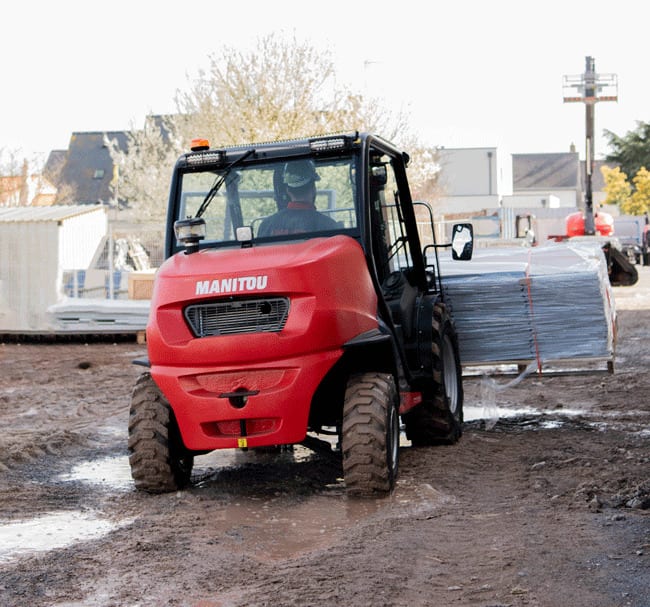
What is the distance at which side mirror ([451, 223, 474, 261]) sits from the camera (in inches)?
355

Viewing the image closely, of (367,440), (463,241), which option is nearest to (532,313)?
(463,241)

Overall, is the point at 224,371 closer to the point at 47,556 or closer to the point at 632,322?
the point at 47,556

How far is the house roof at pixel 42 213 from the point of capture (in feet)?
72.9

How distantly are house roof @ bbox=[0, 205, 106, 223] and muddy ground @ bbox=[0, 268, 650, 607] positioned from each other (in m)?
11.2

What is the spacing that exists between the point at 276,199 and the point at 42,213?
16.9 m

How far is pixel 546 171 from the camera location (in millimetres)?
117438

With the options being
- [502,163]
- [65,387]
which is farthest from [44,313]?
[502,163]

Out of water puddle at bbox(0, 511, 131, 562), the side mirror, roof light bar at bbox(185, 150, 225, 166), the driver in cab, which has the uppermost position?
roof light bar at bbox(185, 150, 225, 166)

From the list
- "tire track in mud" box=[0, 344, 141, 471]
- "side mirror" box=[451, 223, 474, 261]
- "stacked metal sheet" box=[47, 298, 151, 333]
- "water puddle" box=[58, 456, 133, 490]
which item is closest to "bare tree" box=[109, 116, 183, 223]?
"stacked metal sheet" box=[47, 298, 151, 333]

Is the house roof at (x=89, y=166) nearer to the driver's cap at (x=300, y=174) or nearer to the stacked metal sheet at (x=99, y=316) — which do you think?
the stacked metal sheet at (x=99, y=316)

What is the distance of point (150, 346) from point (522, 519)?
2619 mm

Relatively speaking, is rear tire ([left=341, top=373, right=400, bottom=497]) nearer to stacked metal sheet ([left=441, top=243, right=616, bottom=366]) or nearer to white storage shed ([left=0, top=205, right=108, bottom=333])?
stacked metal sheet ([left=441, top=243, right=616, bottom=366])

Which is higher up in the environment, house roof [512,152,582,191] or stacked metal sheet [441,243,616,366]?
house roof [512,152,582,191]

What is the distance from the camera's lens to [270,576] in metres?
5.75
